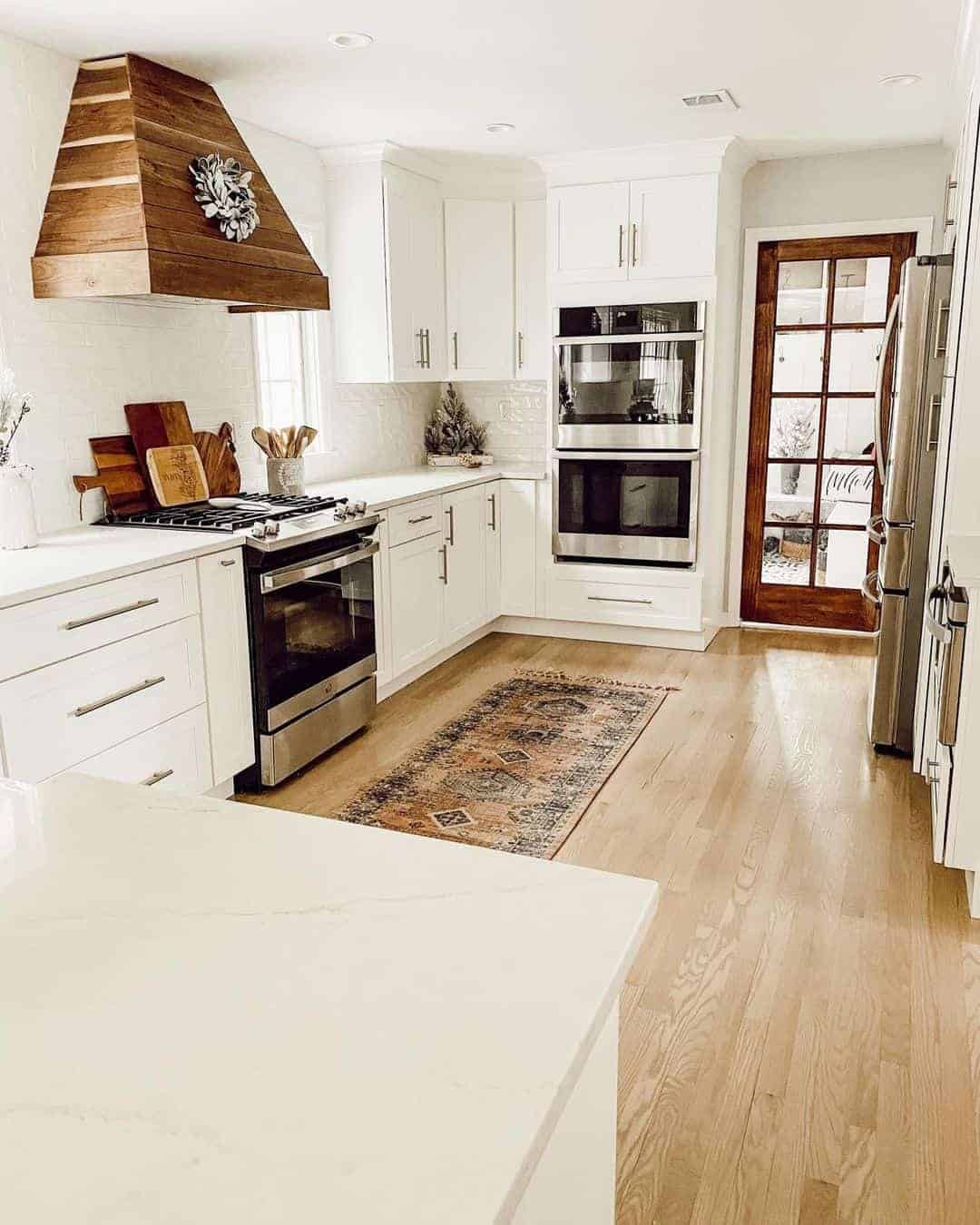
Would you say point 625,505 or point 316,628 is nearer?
point 316,628

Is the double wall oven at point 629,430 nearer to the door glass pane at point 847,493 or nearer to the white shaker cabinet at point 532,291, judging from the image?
the white shaker cabinet at point 532,291

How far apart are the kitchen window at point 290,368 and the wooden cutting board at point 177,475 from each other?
63 cm

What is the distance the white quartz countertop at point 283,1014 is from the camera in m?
0.61

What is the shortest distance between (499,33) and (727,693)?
2772 mm

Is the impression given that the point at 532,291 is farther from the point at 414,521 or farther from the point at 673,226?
the point at 414,521

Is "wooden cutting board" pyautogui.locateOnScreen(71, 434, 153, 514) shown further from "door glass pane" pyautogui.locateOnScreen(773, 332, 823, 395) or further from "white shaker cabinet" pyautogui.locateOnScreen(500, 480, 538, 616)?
"door glass pane" pyautogui.locateOnScreen(773, 332, 823, 395)

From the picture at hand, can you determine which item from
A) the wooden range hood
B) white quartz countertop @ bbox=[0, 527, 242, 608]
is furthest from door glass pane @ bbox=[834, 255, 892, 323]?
white quartz countertop @ bbox=[0, 527, 242, 608]

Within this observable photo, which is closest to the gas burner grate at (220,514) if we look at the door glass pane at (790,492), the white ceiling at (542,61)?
the white ceiling at (542,61)

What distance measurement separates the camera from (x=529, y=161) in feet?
16.1

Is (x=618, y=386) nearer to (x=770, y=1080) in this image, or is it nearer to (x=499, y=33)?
(x=499, y=33)

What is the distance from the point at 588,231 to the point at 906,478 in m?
2.22

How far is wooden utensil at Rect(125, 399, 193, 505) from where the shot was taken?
11.9 feet

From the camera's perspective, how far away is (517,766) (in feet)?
12.0

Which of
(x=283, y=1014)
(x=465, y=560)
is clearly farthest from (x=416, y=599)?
(x=283, y=1014)
